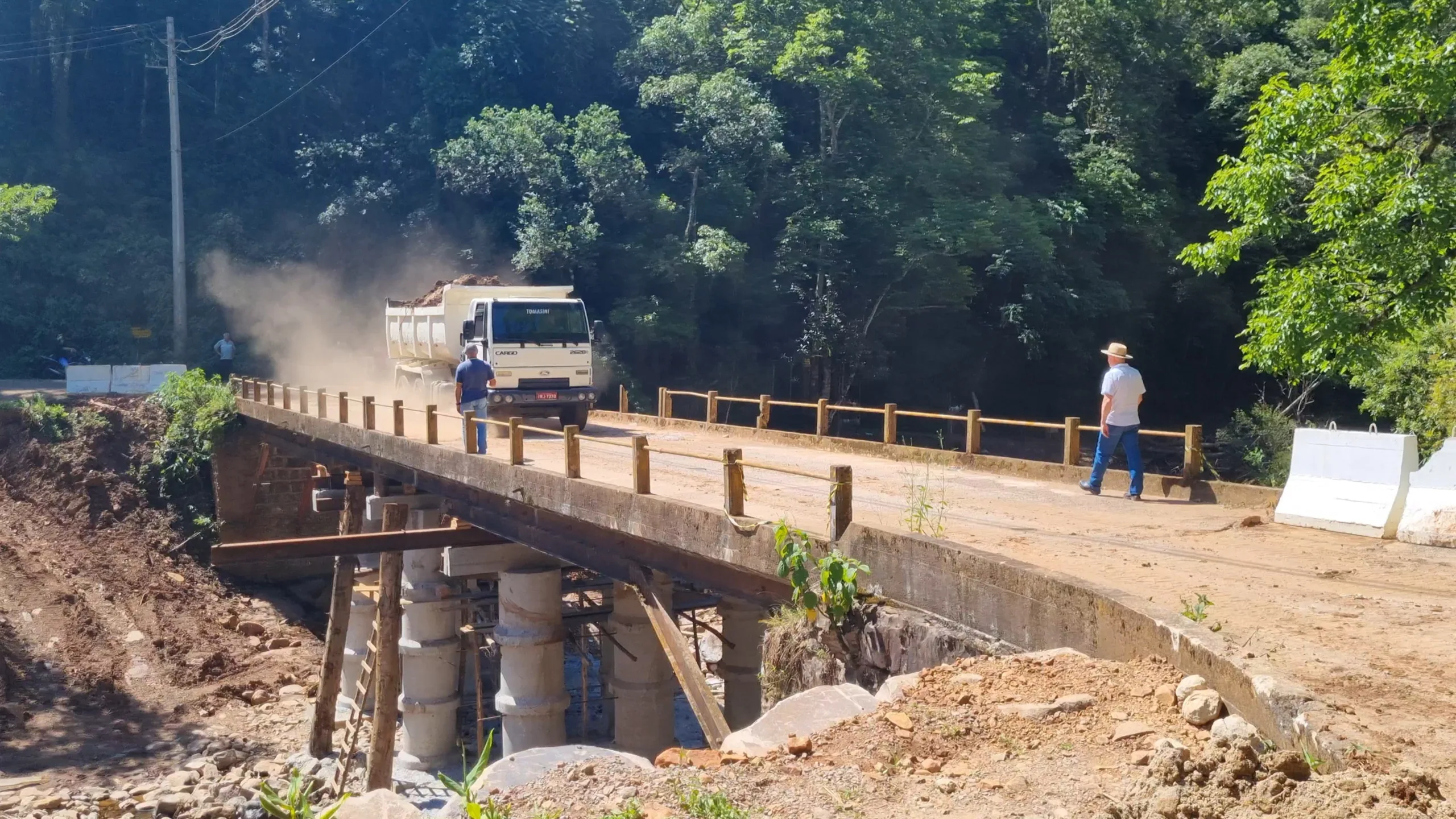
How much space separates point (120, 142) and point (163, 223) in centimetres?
494

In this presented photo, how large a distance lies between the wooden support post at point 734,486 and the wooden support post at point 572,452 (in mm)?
2995

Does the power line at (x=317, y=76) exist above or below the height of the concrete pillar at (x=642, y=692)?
above

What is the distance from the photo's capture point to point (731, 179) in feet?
113

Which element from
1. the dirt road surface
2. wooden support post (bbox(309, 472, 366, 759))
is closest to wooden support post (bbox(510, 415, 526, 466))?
the dirt road surface

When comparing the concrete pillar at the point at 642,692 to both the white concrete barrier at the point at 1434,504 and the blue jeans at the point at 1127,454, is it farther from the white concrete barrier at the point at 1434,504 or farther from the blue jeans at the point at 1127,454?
the white concrete barrier at the point at 1434,504

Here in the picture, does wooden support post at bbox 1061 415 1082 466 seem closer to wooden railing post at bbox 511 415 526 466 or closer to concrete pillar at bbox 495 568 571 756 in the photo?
wooden railing post at bbox 511 415 526 466

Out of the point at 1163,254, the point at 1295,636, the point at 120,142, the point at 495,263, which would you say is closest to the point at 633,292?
the point at 495,263

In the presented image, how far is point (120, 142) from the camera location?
42125mm

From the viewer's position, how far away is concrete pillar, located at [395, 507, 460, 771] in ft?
51.7

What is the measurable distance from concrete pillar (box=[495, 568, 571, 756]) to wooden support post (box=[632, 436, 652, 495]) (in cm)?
398

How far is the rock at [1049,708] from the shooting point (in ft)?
17.1

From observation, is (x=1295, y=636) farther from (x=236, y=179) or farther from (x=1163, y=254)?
(x=236, y=179)

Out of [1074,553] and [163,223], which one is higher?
[163,223]

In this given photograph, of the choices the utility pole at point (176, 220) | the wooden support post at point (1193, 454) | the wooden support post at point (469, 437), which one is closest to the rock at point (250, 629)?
the wooden support post at point (469, 437)
